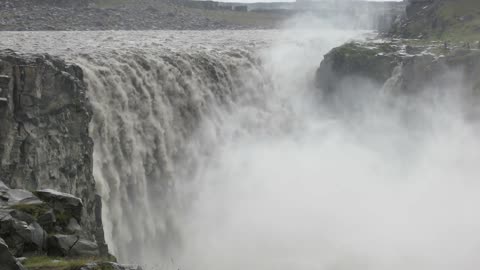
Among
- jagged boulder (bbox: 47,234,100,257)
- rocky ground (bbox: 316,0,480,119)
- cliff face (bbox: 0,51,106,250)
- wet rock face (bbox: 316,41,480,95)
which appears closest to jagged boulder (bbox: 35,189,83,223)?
jagged boulder (bbox: 47,234,100,257)

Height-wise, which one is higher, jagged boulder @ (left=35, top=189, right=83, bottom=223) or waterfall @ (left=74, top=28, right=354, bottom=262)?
jagged boulder @ (left=35, top=189, right=83, bottom=223)

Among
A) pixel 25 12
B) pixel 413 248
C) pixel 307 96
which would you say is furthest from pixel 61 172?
pixel 25 12

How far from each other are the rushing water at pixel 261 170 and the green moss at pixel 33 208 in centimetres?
1285

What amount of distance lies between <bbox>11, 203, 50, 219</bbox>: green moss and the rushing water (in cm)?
1285

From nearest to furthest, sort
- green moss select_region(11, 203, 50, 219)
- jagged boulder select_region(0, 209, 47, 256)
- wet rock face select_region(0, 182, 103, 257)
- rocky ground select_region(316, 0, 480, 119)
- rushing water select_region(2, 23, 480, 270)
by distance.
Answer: jagged boulder select_region(0, 209, 47, 256) < wet rock face select_region(0, 182, 103, 257) < green moss select_region(11, 203, 50, 219) < rushing water select_region(2, 23, 480, 270) < rocky ground select_region(316, 0, 480, 119)

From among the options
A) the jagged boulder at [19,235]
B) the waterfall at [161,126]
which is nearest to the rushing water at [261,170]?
the waterfall at [161,126]

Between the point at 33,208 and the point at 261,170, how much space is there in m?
25.6

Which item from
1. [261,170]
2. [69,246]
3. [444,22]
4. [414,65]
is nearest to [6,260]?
[69,246]

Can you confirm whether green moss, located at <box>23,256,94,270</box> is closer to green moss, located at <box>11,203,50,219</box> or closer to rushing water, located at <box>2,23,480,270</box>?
green moss, located at <box>11,203,50,219</box>

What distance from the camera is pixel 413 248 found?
105 ft

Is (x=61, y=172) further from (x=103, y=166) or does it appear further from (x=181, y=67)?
(x=181, y=67)

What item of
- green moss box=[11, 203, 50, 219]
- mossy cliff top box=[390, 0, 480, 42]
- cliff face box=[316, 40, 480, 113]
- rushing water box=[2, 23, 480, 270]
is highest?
mossy cliff top box=[390, 0, 480, 42]

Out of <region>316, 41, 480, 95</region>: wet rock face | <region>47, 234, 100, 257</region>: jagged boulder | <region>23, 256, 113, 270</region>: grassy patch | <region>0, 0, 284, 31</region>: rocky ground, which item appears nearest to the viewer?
<region>23, 256, 113, 270</region>: grassy patch

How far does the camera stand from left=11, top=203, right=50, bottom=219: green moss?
15.3m
